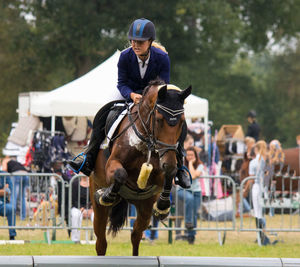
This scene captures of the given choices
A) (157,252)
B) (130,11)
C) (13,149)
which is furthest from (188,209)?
(130,11)

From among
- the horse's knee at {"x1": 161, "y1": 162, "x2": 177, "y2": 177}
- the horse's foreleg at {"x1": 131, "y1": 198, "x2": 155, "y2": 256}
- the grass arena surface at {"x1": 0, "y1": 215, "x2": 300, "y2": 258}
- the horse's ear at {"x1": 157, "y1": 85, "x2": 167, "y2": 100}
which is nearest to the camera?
the horse's knee at {"x1": 161, "y1": 162, "x2": 177, "y2": 177}

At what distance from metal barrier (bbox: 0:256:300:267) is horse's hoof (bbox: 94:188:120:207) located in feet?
4.05

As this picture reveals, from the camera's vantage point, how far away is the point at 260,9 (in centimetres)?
3700

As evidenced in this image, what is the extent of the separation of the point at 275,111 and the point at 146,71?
48.8 metres

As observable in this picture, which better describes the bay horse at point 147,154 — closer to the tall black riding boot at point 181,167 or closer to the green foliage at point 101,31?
the tall black riding boot at point 181,167

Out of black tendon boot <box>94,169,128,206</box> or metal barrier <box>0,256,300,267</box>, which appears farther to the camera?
black tendon boot <box>94,169,128,206</box>

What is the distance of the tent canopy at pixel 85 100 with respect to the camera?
680 inches

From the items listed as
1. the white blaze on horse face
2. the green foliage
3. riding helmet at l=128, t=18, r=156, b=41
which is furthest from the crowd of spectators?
the green foliage

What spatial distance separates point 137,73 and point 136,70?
0.15 ft

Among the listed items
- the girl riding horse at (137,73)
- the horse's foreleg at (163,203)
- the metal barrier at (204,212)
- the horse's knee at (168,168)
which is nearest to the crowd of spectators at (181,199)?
the metal barrier at (204,212)

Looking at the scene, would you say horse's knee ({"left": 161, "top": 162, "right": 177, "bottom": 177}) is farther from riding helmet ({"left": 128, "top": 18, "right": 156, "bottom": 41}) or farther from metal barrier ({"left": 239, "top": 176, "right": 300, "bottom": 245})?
metal barrier ({"left": 239, "top": 176, "right": 300, "bottom": 245})

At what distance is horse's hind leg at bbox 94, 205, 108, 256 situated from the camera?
30.0 feet

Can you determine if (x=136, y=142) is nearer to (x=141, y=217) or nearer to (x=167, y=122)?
(x=167, y=122)

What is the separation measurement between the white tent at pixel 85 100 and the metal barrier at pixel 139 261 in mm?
10349
